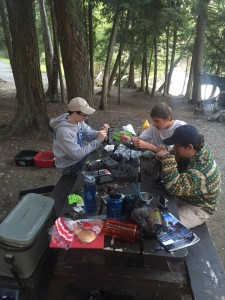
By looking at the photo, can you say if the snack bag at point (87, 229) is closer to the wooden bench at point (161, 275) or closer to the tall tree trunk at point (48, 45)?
the wooden bench at point (161, 275)

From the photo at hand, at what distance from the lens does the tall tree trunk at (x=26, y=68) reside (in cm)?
620

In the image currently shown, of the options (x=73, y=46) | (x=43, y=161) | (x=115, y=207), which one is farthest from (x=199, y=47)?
(x=115, y=207)

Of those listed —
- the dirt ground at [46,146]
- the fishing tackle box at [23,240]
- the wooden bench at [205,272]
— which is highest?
the fishing tackle box at [23,240]

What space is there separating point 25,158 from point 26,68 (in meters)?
2.37

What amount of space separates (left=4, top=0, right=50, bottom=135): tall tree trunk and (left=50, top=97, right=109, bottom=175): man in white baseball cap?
3351mm

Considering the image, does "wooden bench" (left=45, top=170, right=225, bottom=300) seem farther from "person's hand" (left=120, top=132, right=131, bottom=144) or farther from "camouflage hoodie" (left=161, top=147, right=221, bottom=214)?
"person's hand" (left=120, top=132, right=131, bottom=144)

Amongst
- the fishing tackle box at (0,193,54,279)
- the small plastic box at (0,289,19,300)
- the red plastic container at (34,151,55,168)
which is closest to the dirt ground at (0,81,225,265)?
the red plastic container at (34,151,55,168)

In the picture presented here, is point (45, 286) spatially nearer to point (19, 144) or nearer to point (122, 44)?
point (19, 144)

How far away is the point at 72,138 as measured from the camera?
3760 mm

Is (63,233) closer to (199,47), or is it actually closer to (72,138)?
(72,138)

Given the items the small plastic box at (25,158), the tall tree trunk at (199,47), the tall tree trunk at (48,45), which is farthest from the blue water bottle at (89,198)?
the tall tree trunk at (199,47)

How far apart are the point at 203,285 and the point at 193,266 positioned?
204 mm

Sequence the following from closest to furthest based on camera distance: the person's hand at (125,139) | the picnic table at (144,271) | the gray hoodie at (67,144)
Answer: the picnic table at (144,271), the gray hoodie at (67,144), the person's hand at (125,139)

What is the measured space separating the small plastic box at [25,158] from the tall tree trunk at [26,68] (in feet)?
3.85
